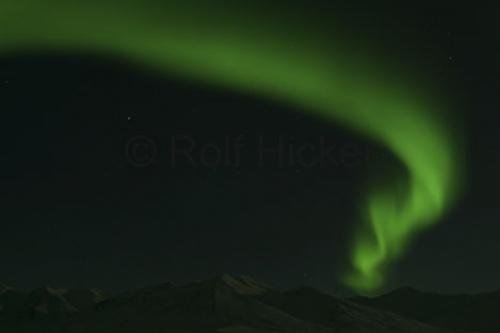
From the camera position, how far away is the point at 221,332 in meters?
156

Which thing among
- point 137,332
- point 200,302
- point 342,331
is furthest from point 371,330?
point 137,332

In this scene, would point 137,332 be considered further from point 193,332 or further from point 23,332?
point 23,332

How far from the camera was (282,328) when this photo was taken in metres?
175

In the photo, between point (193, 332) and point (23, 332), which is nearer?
point (193, 332)

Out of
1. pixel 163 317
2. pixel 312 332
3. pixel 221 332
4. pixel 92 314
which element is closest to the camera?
pixel 221 332

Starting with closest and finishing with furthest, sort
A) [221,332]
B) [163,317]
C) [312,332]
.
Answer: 1. [221,332]
2. [312,332]
3. [163,317]

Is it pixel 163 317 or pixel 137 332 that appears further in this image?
pixel 163 317

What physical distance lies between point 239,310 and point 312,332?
2406 centimetres

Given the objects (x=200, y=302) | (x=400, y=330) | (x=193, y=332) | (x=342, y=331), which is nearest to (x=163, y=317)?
(x=200, y=302)

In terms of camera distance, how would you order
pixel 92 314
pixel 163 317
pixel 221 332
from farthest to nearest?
1. pixel 92 314
2. pixel 163 317
3. pixel 221 332

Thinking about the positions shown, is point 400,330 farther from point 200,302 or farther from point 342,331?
point 200,302

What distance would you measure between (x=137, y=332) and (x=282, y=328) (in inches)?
1256

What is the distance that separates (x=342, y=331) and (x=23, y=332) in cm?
7175

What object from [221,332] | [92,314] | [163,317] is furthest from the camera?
[92,314]
